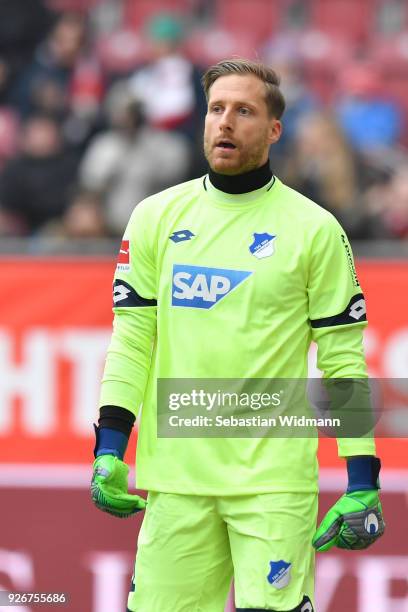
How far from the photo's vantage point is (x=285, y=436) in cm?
407

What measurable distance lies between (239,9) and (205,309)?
847cm

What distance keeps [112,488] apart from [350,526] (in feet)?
2.41

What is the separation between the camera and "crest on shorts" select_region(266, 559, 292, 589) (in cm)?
396

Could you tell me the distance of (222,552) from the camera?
4113 mm

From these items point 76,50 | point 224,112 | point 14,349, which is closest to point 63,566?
point 14,349

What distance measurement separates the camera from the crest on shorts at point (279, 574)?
156 inches

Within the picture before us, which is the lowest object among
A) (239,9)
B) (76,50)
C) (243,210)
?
(243,210)

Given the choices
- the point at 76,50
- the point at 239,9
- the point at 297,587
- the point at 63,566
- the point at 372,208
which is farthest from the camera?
the point at 239,9

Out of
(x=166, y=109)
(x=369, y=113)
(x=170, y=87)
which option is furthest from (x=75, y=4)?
(x=369, y=113)

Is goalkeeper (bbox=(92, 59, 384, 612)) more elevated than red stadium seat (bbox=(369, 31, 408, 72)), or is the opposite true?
red stadium seat (bbox=(369, 31, 408, 72))

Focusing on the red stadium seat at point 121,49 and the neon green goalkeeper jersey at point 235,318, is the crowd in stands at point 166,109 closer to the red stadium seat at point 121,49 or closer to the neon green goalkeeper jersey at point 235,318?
the red stadium seat at point 121,49

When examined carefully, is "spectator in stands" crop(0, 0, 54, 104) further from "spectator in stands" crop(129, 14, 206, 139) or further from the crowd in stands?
"spectator in stands" crop(129, 14, 206, 139)

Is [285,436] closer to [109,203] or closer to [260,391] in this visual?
[260,391]

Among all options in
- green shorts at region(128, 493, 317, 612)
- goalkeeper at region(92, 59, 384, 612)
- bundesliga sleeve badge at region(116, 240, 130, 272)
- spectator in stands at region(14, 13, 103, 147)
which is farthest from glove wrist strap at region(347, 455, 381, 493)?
spectator in stands at region(14, 13, 103, 147)
